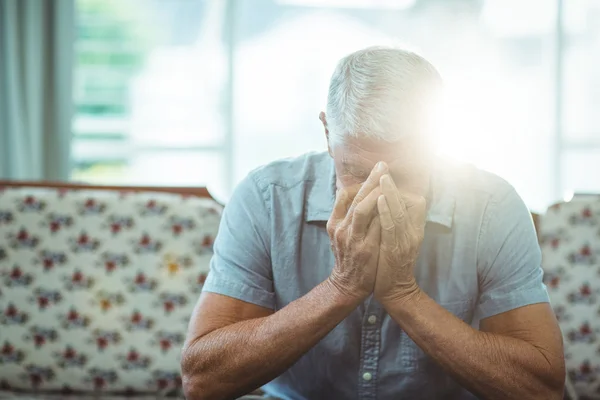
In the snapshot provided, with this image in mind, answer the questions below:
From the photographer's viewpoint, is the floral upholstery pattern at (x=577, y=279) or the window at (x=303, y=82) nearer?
the floral upholstery pattern at (x=577, y=279)

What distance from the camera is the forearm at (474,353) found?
3.45 feet

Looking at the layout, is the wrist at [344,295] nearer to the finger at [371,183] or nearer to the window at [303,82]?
the finger at [371,183]

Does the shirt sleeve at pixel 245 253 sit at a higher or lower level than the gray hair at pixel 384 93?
lower

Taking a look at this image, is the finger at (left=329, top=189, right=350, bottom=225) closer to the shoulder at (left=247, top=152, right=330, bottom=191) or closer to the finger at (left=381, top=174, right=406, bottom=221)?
the finger at (left=381, top=174, right=406, bottom=221)

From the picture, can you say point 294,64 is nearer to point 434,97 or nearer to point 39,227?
point 39,227

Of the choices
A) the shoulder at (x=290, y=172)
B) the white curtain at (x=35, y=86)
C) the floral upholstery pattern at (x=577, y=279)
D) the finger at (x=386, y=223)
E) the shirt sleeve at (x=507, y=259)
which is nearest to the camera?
the finger at (x=386, y=223)

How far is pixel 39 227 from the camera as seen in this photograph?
184cm

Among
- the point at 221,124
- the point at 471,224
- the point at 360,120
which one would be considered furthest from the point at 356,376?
the point at 221,124

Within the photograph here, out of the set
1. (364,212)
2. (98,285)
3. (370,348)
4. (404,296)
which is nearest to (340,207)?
(364,212)

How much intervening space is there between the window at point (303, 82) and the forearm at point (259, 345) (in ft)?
8.06

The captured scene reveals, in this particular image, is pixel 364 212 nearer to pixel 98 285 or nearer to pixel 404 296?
pixel 404 296

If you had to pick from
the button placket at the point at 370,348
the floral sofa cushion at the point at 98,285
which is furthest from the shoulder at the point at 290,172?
the floral sofa cushion at the point at 98,285

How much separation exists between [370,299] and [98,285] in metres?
0.91

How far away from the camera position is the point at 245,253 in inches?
47.8
